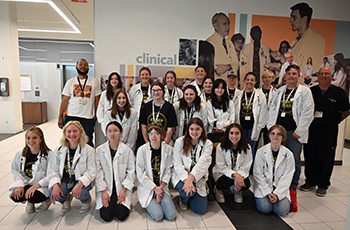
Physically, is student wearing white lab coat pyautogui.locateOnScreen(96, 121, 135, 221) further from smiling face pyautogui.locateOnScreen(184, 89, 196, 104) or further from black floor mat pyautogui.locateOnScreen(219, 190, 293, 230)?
black floor mat pyautogui.locateOnScreen(219, 190, 293, 230)

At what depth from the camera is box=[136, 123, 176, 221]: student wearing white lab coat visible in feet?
8.68

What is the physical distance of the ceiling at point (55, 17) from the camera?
6.54 meters

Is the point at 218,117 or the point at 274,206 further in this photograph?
the point at 218,117

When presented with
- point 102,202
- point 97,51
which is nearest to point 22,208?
point 102,202

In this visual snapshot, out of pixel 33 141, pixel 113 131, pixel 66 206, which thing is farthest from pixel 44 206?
pixel 113 131

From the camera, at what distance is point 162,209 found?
8.72ft

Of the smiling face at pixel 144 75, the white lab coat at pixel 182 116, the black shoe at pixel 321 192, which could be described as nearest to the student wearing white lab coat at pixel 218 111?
the white lab coat at pixel 182 116

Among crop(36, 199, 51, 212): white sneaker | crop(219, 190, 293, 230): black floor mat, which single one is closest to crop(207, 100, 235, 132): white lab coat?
crop(219, 190, 293, 230): black floor mat

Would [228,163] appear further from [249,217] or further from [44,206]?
[44,206]

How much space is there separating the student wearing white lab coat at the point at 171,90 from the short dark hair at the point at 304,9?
2993mm

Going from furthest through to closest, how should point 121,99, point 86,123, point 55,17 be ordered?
point 55,17, point 86,123, point 121,99

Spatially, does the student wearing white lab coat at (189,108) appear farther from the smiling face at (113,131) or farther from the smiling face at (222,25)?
the smiling face at (222,25)

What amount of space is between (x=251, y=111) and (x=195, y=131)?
144cm

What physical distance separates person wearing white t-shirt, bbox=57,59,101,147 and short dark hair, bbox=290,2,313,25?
14.1ft
